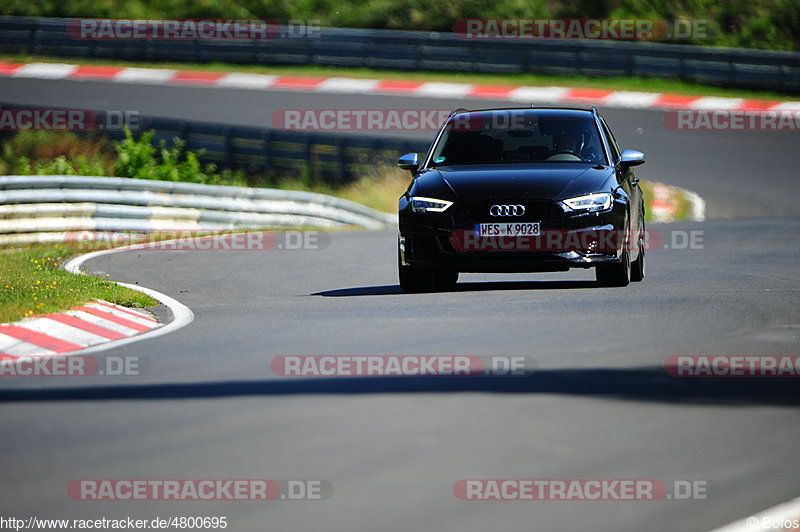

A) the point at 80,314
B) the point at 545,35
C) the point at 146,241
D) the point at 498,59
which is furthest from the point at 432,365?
the point at 545,35

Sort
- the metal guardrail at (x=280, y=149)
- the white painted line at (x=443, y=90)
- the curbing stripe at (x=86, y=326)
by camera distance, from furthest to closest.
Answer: the white painted line at (x=443, y=90)
the metal guardrail at (x=280, y=149)
the curbing stripe at (x=86, y=326)

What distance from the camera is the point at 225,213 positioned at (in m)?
22.3

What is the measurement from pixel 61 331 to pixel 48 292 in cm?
158

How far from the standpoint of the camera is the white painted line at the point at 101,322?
423 inches

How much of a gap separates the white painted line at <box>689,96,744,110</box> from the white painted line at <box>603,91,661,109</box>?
1.10 metres

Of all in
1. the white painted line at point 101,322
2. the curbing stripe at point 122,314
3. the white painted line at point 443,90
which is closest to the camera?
the white painted line at point 101,322

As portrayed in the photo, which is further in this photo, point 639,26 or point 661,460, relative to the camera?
point 639,26

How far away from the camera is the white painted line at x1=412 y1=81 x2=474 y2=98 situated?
32.7 m

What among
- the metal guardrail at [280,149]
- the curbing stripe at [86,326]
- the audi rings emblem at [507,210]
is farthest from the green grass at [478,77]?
the curbing stripe at [86,326]

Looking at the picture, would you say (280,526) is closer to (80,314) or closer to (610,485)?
(610,485)

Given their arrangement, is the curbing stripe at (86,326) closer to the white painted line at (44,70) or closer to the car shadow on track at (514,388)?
the car shadow on track at (514,388)

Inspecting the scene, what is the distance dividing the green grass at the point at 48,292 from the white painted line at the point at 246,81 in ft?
65.5

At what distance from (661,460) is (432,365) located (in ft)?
7.79

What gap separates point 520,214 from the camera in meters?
11.8
